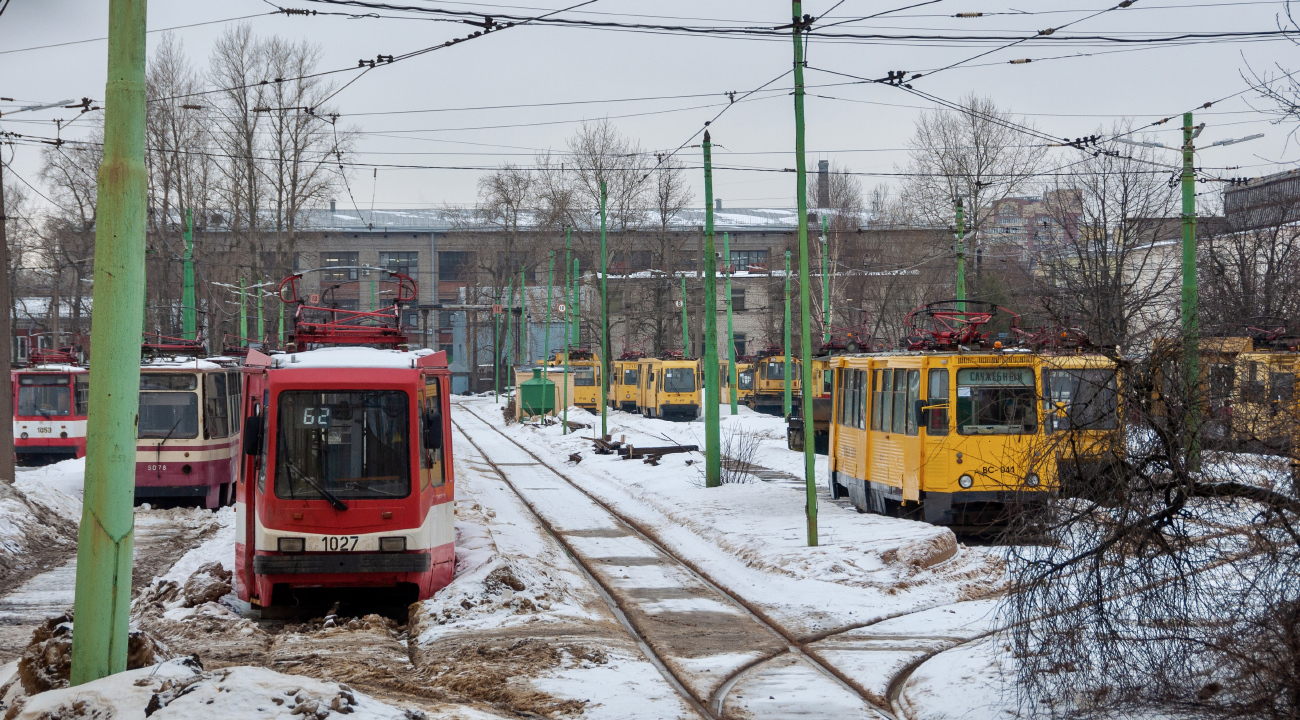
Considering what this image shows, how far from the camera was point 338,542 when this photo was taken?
35.6 ft

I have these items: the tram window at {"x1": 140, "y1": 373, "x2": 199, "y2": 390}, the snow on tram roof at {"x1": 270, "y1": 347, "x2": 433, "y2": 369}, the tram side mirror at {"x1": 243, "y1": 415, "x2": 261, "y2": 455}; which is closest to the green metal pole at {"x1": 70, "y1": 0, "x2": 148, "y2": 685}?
the tram side mirror at {"x1": 243, "y1": 415, "x2": 261, "y2": 455}

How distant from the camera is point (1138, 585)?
262 inches

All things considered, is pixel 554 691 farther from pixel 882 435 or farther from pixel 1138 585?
pixel 882 435

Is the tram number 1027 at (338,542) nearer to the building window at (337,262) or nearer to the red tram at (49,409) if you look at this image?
the red tram at (49,409)

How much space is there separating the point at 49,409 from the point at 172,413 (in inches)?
329

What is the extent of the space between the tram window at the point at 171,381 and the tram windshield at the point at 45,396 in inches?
292

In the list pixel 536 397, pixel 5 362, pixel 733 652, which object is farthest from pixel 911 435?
pixel 536 397

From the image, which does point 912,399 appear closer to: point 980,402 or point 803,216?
point 980,402

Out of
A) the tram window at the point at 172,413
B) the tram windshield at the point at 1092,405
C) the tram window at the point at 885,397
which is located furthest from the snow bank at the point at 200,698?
the tram window at the point at 172,413

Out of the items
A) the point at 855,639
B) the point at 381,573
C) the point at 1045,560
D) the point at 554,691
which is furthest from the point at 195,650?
the point at 1045,560

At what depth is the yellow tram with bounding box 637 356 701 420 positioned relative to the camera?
2012 inches

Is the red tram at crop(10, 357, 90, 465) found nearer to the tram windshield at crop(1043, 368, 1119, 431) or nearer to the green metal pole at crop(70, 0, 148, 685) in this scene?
the green metal pole at crop(70, 0, 148, 685)

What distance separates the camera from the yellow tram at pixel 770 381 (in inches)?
2172

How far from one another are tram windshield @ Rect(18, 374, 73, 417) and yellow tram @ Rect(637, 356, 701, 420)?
27498mm
